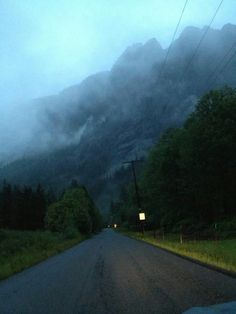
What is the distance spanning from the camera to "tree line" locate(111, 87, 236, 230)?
6053 centimetres

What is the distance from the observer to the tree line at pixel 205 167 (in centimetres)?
6053

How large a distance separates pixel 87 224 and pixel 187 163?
192 feet

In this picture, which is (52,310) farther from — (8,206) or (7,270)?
(8,206)

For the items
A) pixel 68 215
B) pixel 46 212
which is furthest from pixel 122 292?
pixel 46 212

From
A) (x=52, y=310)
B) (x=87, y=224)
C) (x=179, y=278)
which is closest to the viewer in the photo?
(x=52, y=310)

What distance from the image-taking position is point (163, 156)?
83.1m

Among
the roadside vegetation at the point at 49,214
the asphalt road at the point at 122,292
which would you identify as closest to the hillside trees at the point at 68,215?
the roadside vegetation at the point at 49,214

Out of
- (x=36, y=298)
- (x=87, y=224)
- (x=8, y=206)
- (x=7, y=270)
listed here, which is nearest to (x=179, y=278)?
(x=36, y=298)

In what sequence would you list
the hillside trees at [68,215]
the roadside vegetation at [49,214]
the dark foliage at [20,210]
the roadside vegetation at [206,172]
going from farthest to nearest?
the dark foliage at [20,210]
the hillside trees at [68,215]
the roadside vegetation at [49,214]
the roadside vegetation at [206,172]

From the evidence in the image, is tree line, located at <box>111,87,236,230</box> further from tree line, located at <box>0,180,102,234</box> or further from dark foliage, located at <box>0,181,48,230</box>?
dark foliage, located at <box>0,181,48,230</box>

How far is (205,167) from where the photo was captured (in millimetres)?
62500

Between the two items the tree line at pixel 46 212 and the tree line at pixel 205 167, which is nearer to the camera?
the tree line at pixel 205 167

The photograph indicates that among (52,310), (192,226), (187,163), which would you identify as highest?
(187,163)

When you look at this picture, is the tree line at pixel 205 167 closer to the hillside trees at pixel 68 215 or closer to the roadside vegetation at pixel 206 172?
the roadside vegetation at pixel 206 172
